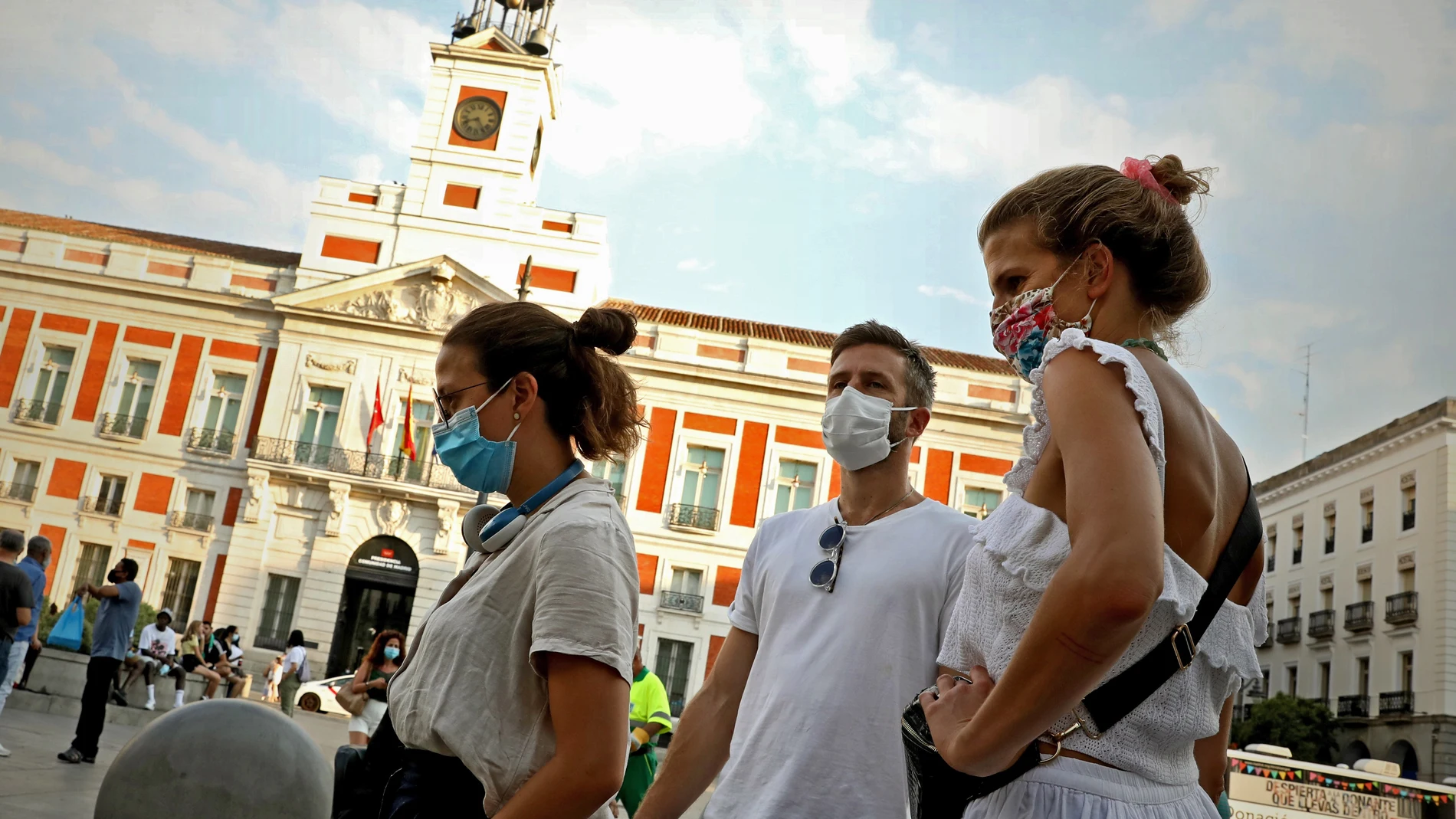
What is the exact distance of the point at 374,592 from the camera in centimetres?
3384

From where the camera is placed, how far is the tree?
36.8m

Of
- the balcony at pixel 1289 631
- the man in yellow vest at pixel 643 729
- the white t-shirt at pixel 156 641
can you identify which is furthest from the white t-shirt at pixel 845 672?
the balcony at pixel 1289 631

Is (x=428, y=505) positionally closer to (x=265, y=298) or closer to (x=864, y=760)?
(x=265, y=298)

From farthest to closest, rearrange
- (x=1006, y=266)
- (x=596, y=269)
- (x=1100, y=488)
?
(x=596, y=269), (x=1006, y=266), (x=1100, y=488)

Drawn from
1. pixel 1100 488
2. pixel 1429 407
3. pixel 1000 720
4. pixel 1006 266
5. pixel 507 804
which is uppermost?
pixel 1429 407

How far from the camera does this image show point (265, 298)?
35.6 metres

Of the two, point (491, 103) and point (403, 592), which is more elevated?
point (491, 103)

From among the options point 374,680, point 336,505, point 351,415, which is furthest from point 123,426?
point 374,680

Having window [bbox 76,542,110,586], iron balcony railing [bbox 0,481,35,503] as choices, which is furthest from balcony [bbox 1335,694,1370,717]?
iron balcony railing [bbox 0,481,35,503]

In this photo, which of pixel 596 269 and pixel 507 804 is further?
pixel 596 269

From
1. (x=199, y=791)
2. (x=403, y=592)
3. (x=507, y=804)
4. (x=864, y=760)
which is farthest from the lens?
(x=403, y=592)

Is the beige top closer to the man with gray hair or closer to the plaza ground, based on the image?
the plaza ground

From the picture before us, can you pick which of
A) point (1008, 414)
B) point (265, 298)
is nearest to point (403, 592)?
point (265, 298)

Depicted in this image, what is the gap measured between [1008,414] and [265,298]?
22972mm
